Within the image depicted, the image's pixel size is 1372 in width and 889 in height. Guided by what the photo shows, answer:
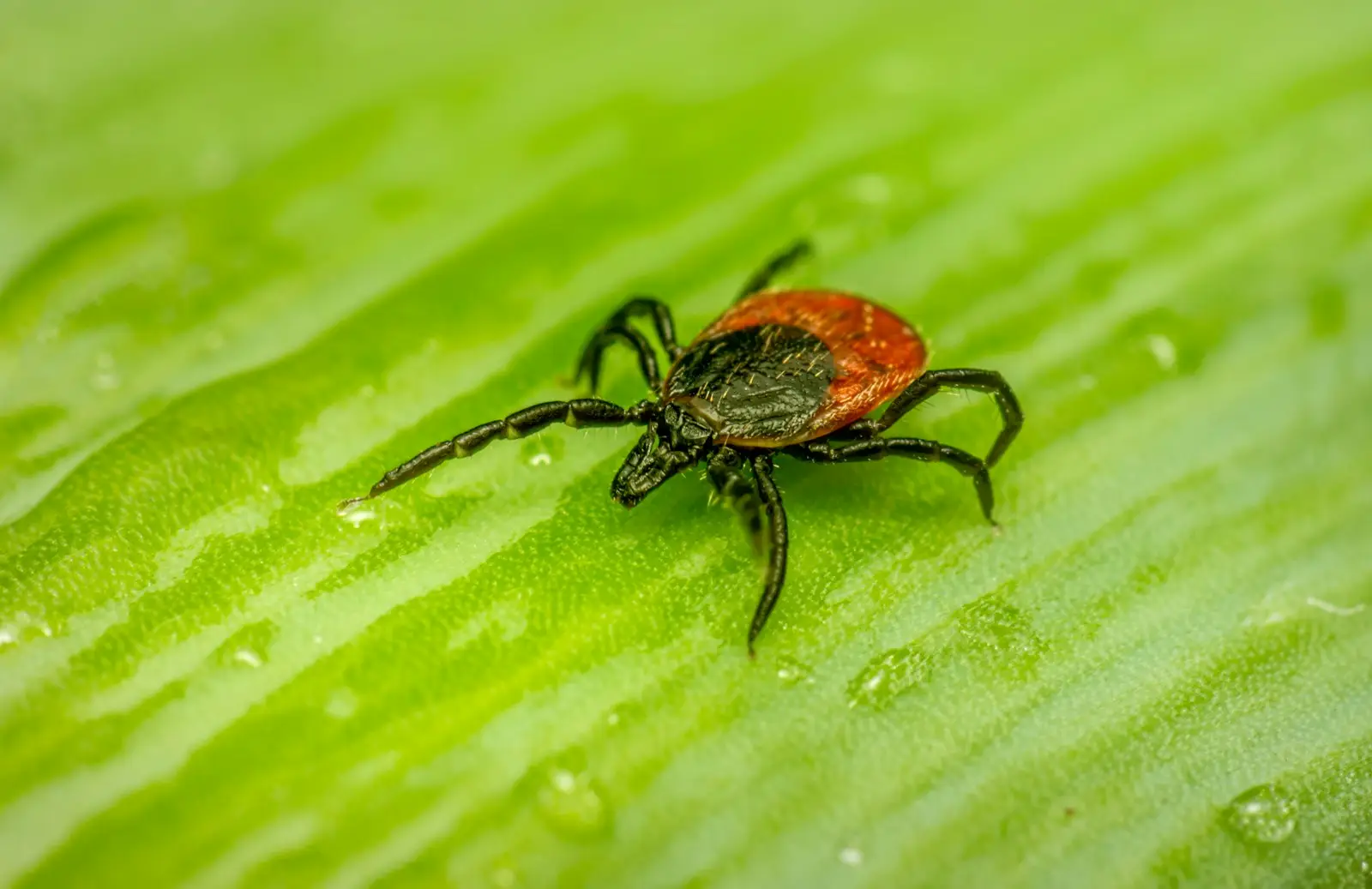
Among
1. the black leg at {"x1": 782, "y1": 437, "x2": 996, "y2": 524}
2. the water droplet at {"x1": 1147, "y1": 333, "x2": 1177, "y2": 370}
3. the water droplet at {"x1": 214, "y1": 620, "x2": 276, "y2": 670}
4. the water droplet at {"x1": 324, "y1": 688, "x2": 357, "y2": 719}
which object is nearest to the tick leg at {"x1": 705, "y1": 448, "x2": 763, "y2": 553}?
the black leg at {"x1": 782, "y1": 437, "x2": 996, "y2": 524}

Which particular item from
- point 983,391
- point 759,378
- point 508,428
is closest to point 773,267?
point 759,378

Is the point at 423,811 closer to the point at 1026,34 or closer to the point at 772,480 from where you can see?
the point at 772,480

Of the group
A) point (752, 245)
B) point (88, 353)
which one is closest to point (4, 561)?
point (88, 353)

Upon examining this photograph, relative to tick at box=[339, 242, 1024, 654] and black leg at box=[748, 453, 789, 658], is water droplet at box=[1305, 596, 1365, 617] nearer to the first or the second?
tick at box=[339, 242, 1024, 654]

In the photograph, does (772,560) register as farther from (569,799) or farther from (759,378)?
(569,799)

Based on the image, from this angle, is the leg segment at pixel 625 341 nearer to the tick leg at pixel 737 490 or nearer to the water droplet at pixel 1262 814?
the tick leg at pixel 737 490

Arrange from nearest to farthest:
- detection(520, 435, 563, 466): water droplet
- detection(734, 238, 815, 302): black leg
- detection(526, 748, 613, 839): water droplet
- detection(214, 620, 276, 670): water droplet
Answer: detection(526, 748, 613, 839): water droplet
detection(214, 620, 276, 670): water droplet
detection(520, 435, 563, 466): water droplet
detection(734, 238, 815, 302): black leg

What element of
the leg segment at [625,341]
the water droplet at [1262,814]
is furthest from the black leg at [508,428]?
the water droplet at [1262,814]
